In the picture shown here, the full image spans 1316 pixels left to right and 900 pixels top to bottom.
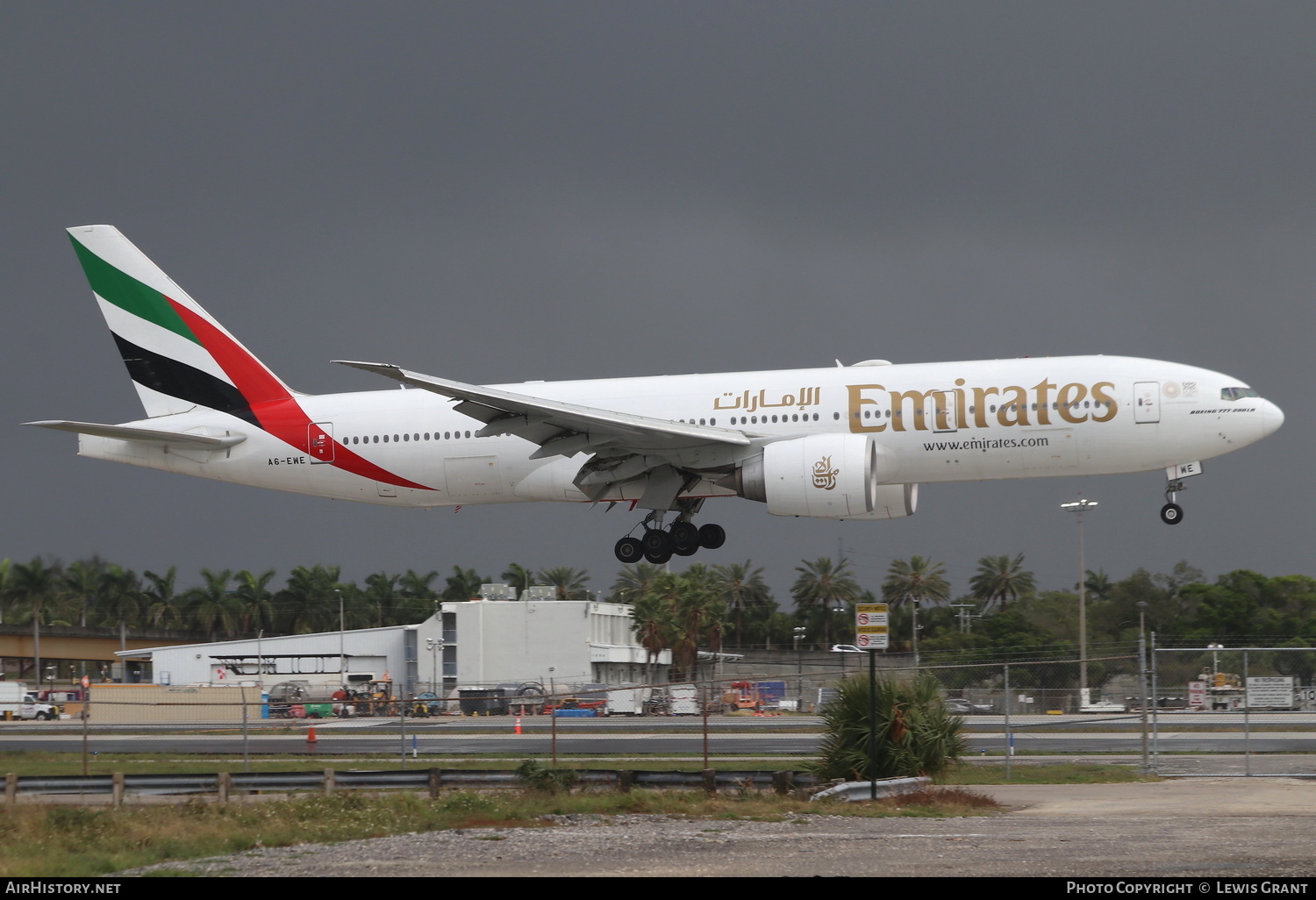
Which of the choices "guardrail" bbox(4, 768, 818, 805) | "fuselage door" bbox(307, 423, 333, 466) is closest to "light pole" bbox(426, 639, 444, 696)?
"fuselage door" bbox(307, 423, 333, 466)

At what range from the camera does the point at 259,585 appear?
110 metres

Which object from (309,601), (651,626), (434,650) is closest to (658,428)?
(434,650)

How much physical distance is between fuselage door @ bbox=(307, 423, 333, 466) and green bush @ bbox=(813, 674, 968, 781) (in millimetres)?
14710

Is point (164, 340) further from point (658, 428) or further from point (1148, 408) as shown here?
point (1148, 408)

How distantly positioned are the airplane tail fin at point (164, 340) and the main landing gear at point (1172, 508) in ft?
65.8

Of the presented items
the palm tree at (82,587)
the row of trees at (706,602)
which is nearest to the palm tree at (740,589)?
the row of trees at (706,602)

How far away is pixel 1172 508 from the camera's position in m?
28.1

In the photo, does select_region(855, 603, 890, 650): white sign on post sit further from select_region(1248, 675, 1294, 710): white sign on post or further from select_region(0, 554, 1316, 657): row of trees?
select_region(0, 554, 1316, 657): row of trees

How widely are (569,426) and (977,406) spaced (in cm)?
828

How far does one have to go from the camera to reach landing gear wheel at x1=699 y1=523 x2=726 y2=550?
30812 mm

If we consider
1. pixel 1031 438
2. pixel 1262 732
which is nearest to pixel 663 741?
pixel 1031 438

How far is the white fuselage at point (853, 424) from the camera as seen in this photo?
26641 millimetres

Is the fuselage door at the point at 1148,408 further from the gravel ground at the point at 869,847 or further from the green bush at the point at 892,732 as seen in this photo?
the gravel ground at the point at 869,847

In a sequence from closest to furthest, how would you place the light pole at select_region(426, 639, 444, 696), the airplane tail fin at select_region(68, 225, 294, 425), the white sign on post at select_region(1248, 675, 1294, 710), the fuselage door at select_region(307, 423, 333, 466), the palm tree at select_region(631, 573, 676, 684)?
the white sign on post at select_region(1248, 675, 1294, 710), the fuselage door at select_region(307, 423, 333, 466), the airplane tail fin at select_region(68, 225, 294, 425), the light pole at select_region(426, 639, 444, 696), the palm tree at select_region(631, 573, 676, 684)
